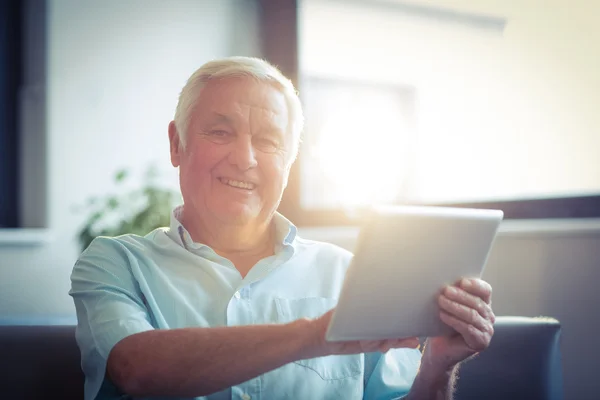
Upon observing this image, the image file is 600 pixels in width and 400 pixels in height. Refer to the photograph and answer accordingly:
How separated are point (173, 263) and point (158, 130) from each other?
1625mm

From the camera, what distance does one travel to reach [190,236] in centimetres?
124

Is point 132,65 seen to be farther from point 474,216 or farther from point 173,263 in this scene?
point 474,216

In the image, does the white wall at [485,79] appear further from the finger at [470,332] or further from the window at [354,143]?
the finger at [470,332]

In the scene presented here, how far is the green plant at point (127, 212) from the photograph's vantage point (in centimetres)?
219

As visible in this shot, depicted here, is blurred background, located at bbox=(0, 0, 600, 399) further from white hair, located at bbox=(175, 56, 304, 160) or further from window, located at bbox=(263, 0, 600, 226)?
white hair, located at bbox=(175, 56, 304, 160)

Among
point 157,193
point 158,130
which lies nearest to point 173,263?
point 157,193

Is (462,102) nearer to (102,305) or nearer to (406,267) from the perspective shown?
(406,267)

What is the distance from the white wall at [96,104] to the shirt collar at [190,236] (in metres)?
1.16

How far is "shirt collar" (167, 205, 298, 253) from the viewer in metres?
1.21

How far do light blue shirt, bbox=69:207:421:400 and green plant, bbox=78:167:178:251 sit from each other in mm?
951

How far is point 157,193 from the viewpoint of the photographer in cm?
226

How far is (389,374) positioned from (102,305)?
618mm

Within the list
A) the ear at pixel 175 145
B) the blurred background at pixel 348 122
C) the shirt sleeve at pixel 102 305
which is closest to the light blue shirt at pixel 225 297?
the shirt sleeve at pixel 102 305

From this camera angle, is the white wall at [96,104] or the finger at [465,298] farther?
the white wall at [96,104]
